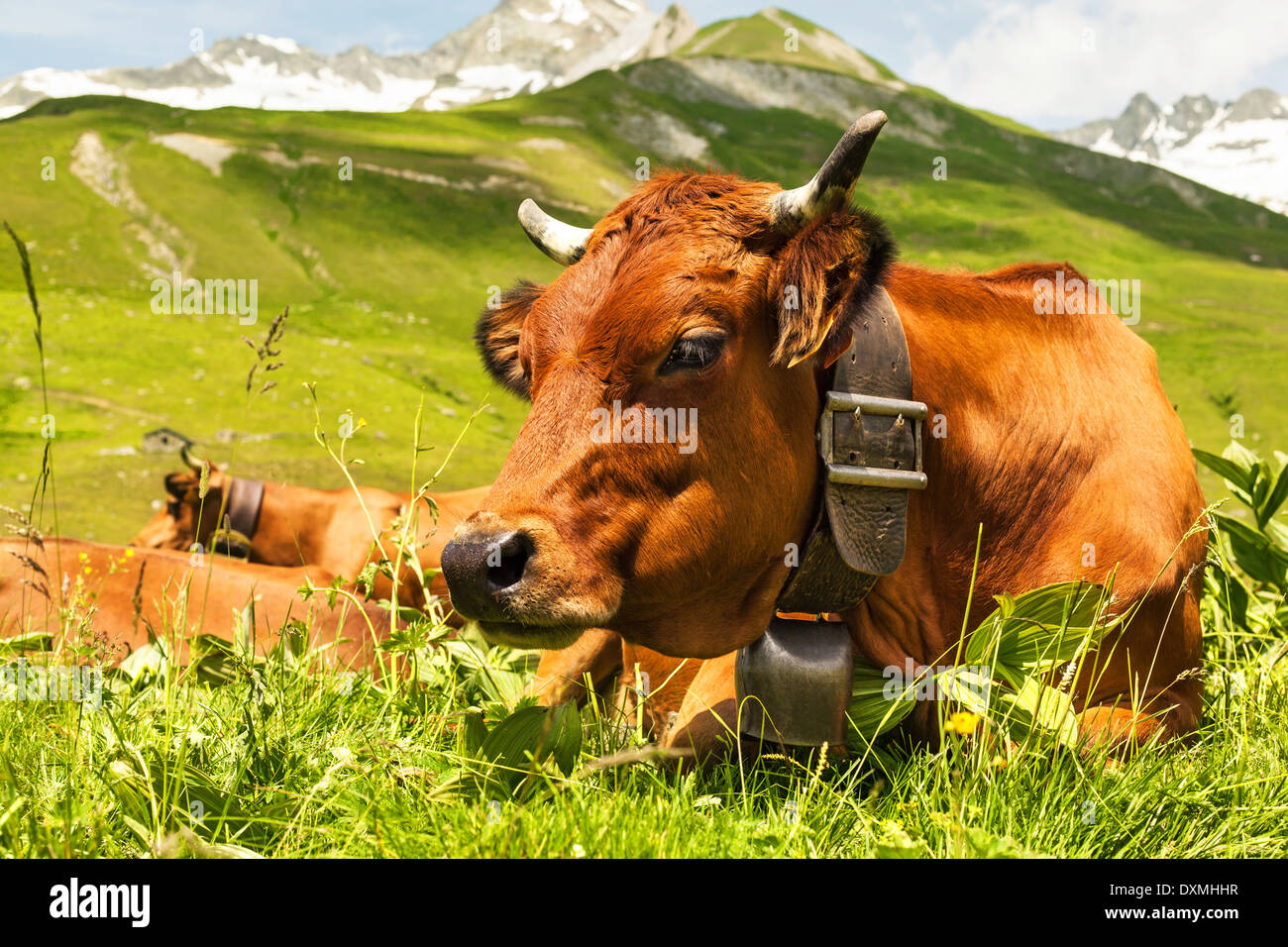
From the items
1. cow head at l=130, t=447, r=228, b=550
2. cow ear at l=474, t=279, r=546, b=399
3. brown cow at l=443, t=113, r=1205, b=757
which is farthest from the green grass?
cow head at l=130, t=447, r=228, b=550

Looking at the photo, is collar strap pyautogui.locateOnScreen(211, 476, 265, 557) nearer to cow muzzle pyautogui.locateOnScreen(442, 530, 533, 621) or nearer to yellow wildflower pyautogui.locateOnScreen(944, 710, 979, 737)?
cow muzzle pyautogui.locateOnScreen(442, 530, 533, 621)

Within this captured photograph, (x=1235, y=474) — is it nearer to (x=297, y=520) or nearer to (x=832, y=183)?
(x=832, y=183)

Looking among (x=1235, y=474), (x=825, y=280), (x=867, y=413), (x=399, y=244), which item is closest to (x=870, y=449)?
(x=867, y=413)

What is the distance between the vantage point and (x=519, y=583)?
303cm

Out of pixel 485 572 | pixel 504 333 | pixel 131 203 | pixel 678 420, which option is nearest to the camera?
pixel 485 572

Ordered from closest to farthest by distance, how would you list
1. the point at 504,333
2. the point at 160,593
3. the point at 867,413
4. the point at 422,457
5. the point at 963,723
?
the point at 963,723 → the point at 867,413 → the point at 504,333 → the point at 160,593 → the point at 422,457

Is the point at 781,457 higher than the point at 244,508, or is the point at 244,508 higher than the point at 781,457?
the point at 781,457

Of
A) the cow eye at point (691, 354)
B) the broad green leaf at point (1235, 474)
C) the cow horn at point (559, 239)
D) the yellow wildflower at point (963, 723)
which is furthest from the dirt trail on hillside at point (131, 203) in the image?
the yellow wildflower at point (963, 723)

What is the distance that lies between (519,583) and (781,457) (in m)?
1.01

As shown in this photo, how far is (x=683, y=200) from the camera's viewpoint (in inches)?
145

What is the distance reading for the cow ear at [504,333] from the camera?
4504 mm

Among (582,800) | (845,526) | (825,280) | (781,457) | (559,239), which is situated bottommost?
(582,800)

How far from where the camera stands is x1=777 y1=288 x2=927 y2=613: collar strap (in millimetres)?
3521

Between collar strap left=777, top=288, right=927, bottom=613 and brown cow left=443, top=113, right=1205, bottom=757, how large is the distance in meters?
0.09
